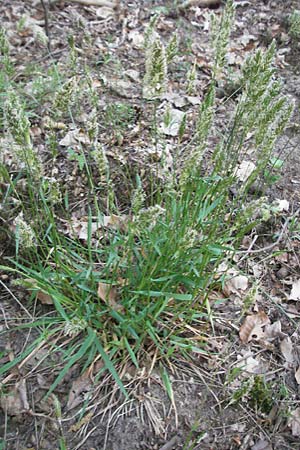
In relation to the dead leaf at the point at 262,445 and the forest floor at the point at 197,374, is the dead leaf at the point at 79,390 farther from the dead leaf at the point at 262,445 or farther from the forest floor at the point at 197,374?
the dead leaf at the point at 262,445

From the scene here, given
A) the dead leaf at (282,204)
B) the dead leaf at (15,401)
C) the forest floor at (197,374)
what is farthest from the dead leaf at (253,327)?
the dead leaf at (15,401)

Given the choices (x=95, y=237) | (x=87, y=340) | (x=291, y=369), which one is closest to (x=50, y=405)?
(x=87, y=340)

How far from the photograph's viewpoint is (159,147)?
Answer: 2980mm

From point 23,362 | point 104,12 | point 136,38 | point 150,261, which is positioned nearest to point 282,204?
point 150,261

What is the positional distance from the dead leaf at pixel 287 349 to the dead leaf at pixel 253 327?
0.35ft

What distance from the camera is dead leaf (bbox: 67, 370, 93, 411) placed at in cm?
200

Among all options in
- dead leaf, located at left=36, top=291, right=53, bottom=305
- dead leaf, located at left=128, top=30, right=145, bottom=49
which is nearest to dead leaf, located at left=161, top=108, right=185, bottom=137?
dead leaf, located at left=128, top=30, right=145, bottom=49

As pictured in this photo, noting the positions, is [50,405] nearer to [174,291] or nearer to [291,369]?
[174,291]

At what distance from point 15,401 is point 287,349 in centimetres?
125

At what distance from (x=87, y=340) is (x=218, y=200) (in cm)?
92

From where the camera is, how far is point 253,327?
231 cm

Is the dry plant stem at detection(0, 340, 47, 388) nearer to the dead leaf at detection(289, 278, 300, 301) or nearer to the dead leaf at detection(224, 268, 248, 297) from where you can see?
the dead leaf at detection(224, 268, 248, 297)

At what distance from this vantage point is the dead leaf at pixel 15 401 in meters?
1.97

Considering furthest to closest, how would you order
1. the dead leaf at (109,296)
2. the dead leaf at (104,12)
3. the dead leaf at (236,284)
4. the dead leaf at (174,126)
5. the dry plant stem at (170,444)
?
1. the dead leaf at (104,12)
2. the dead leaf at (174,126)
3. the dead leaf at (236,284)
4. the dead leaf at (109,296)
5. the dry plant stem at (170,444)
